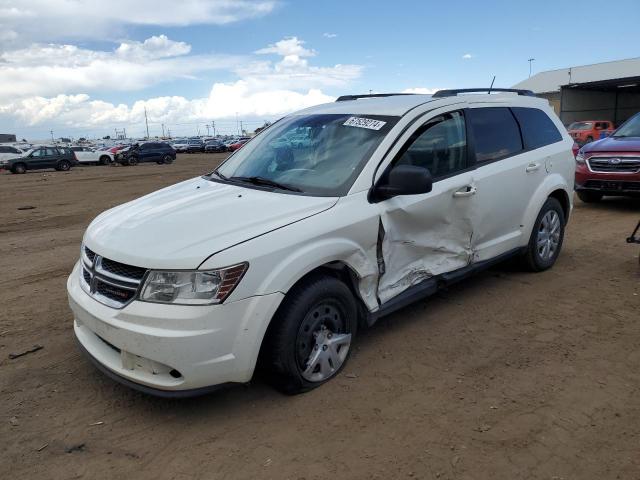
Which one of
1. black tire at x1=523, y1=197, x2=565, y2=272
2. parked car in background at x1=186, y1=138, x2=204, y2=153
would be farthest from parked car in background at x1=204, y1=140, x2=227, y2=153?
black tire at x1=523, y1=197, x2=565, y2=272

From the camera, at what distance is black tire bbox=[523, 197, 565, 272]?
17.0 ft

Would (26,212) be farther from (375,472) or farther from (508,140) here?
(375,472)

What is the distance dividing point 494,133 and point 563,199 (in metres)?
1.47

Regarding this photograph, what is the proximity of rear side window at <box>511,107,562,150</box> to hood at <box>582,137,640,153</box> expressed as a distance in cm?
369

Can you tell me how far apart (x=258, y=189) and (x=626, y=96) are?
57862 millimetres

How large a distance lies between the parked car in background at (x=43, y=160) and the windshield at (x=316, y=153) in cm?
2969

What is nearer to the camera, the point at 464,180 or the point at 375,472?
the point at 375,472

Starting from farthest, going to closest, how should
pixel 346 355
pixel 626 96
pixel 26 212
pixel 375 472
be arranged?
pixel 626 96 < pixel 26 212 < pixel 346 355 < pixel 375 472

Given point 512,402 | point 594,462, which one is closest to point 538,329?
point 512,402

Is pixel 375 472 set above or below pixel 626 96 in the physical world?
below

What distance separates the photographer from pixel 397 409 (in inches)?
121

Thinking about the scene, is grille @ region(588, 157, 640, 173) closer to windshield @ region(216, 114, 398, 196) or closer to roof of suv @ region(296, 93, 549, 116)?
roof of suv @ region(296, 93, 549, 116)

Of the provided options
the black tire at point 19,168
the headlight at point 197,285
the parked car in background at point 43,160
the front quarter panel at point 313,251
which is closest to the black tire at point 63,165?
the parked car in background at point 43,160

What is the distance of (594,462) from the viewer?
258 centimetres
